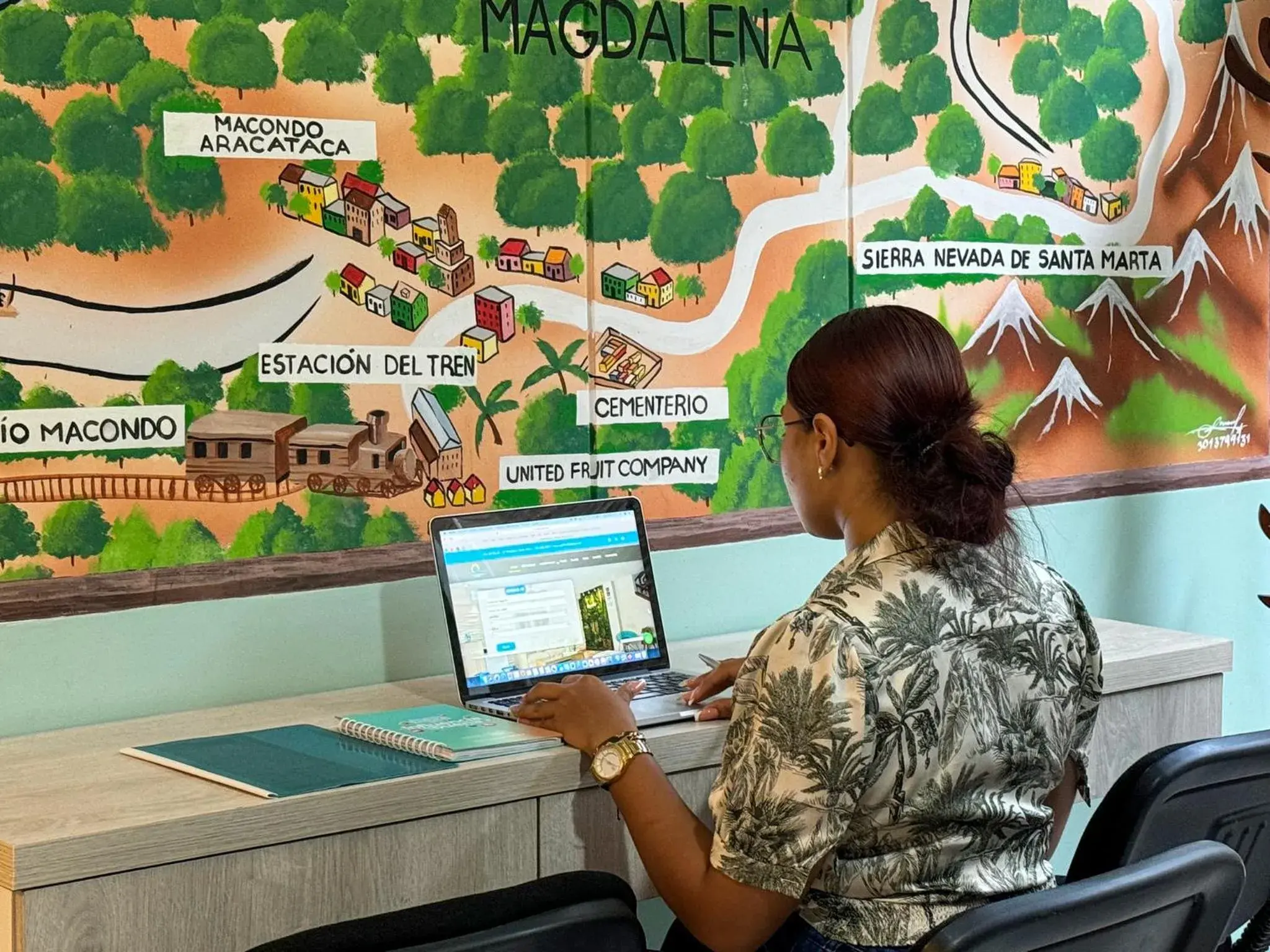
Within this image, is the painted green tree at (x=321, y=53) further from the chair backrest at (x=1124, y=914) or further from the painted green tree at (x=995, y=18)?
the chair backrest at (x=1124, y=914)

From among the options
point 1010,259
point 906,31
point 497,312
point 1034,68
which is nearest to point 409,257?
point 497,312

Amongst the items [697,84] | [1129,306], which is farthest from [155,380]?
[1129,306]

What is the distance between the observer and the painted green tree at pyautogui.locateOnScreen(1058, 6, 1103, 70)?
3014 mm

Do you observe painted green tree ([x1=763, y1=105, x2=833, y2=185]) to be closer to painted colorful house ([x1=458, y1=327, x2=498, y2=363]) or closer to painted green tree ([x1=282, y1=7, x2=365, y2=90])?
painted colorful house ([x1=458, y1=327, x2=498, y2=363])

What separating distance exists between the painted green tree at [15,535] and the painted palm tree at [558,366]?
75cm

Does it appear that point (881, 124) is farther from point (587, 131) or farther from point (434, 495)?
point (434, 495)

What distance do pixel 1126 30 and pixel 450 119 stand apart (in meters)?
1.50

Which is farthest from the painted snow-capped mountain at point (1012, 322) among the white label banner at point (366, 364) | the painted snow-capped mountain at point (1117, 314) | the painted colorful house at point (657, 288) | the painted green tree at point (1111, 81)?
the white label banner at point (366, 364)

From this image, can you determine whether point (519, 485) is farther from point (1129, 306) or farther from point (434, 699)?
point (1129, 306)

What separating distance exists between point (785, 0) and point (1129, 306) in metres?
1.02

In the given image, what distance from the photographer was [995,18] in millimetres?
2916

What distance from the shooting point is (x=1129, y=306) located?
10.4 ft

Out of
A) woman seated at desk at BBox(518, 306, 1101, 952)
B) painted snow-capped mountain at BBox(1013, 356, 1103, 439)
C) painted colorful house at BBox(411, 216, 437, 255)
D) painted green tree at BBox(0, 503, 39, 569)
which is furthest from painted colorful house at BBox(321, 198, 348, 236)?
painted snow-capped mountain at BBox(1013, 356, 1103, 439)

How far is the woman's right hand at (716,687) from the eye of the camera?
2021mm
